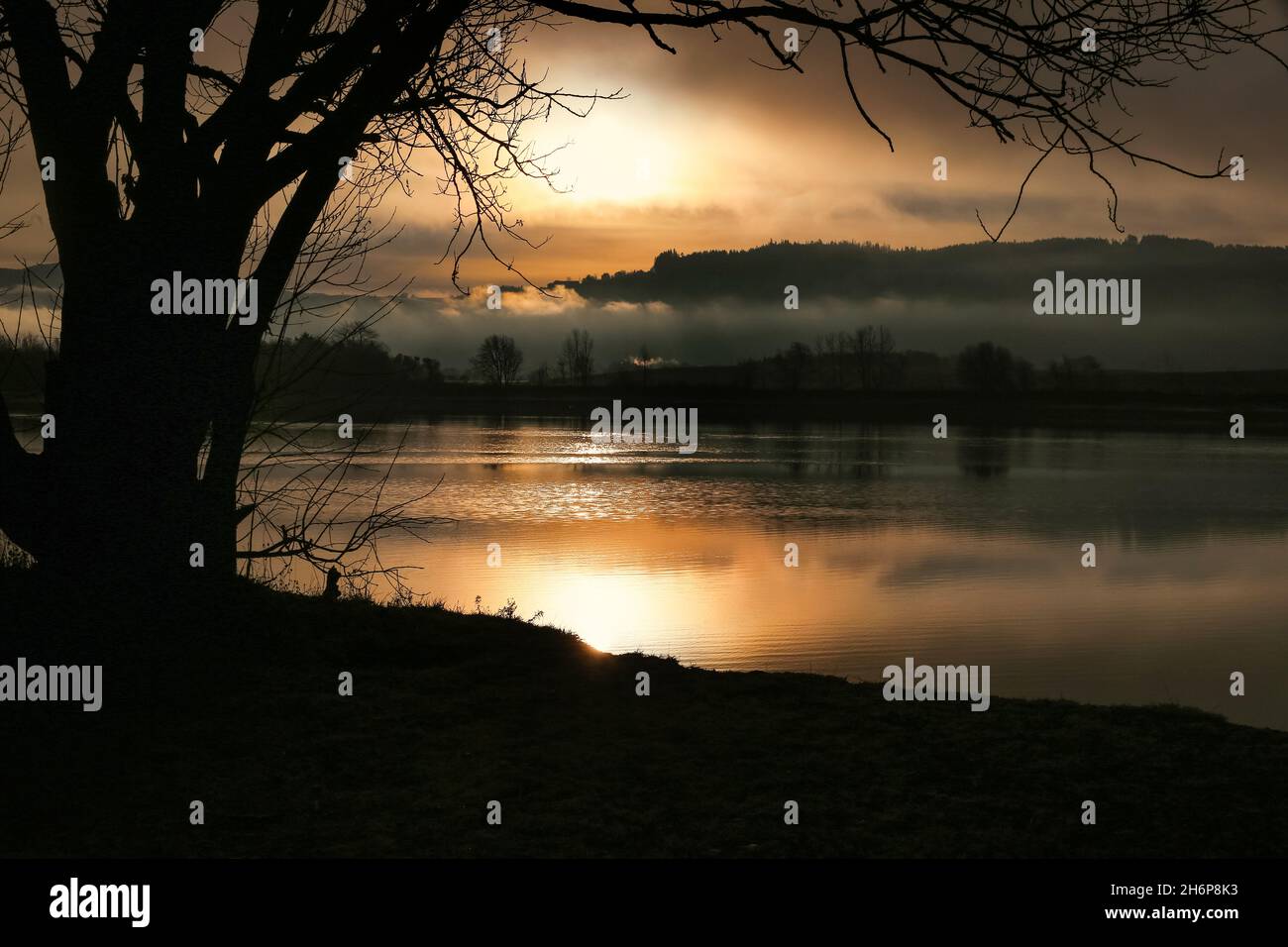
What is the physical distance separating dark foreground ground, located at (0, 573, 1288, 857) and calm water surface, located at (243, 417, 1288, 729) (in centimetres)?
514

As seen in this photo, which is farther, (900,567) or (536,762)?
(900,567)

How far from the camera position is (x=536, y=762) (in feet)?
20.4

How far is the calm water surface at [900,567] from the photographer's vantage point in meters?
14.1

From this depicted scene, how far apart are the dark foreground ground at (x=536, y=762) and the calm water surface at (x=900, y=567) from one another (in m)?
5.14

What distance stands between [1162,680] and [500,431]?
216 feet

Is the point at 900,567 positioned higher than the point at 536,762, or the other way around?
the point at 536,762

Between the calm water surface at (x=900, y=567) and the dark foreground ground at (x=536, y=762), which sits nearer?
the dark foreground ground at (x=536, y=762)

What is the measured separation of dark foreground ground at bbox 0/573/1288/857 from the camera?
16.9ft

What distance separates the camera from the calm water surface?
14109mm

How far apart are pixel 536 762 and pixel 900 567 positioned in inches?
639

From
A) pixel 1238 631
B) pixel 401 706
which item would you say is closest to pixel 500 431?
pixel 1238 631

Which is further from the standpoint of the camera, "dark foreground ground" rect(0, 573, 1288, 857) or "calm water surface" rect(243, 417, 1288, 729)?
"calm water surface" rect(243, 417, 1288, 729)

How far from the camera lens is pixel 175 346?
21.1 ft
